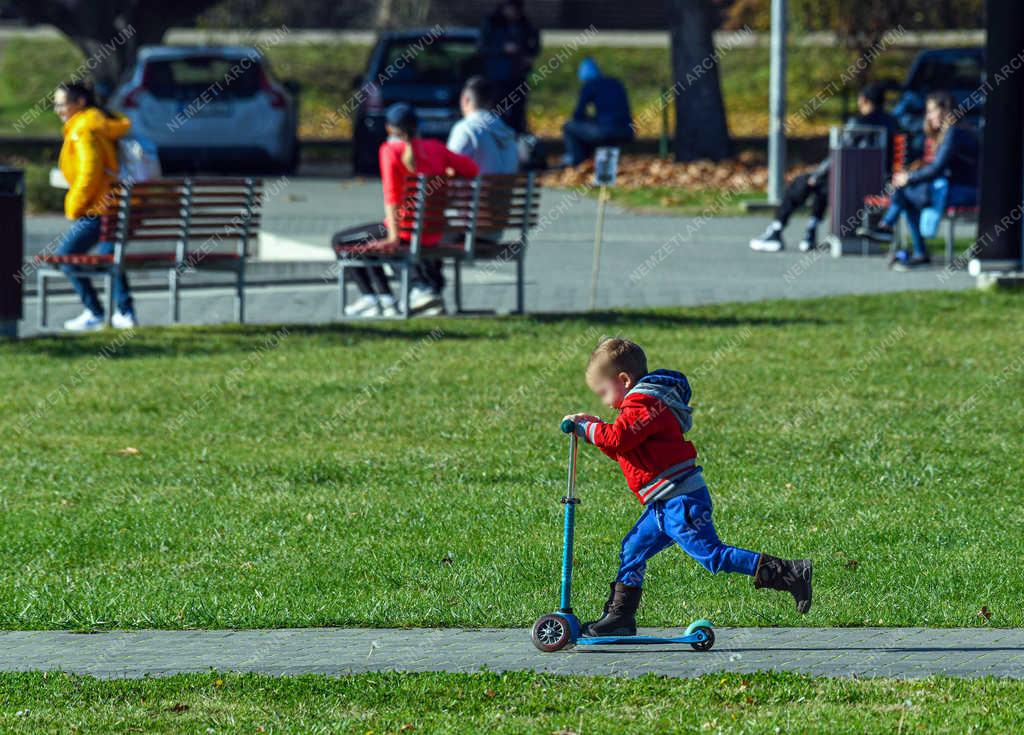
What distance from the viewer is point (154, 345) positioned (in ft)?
39.0

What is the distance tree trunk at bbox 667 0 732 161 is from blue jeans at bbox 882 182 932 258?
36.8 ft

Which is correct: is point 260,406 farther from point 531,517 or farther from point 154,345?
point 531,517

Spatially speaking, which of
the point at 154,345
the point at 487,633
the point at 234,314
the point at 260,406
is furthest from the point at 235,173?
the point at 487,633

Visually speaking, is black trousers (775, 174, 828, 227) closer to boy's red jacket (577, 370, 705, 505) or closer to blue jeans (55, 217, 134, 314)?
blue jeans (55, 217, 134, 314)

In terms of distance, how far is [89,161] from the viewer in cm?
1265

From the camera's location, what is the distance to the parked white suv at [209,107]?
25.3 m

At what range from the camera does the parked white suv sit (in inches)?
997

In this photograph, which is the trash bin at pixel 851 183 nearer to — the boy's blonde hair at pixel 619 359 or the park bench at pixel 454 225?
the park bench at pixel 454 225

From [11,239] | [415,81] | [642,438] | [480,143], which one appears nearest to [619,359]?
[642,438]

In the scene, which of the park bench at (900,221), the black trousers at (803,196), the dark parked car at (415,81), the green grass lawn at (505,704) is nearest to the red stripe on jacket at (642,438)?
the green grass lawn at (505,704)

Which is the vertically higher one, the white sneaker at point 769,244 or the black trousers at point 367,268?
the black trousers at point 367,268

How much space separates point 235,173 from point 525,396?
A: 1809 cm

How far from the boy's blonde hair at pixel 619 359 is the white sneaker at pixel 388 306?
8.04 metres

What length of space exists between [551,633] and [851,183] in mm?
12952
